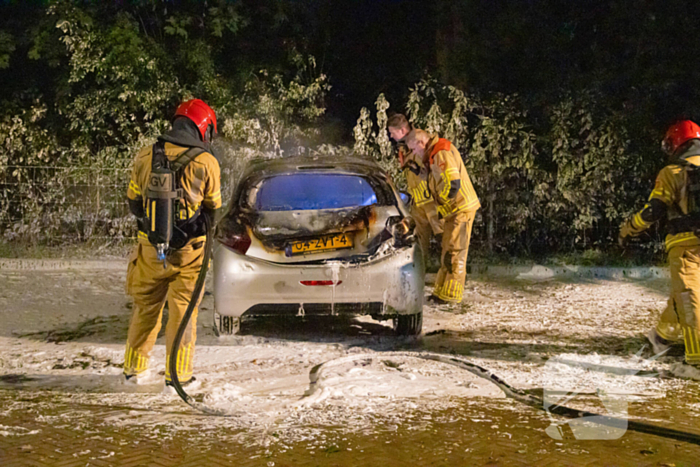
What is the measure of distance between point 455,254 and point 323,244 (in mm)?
2267

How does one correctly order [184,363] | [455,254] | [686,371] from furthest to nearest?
1. [455,254]
2. [686,371]
3. [184,363]

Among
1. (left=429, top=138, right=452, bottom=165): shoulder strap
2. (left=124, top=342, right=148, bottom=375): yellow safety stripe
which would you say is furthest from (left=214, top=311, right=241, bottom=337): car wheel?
(left=429, top=138, right=452, bottom=165): shoulder strap

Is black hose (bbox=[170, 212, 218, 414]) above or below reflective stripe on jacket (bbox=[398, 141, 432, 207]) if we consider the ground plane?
below

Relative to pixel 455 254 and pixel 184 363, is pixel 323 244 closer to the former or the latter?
pixel 184 363

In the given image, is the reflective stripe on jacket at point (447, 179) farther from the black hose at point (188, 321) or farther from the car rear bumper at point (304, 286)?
the black hose at point (188, 321)

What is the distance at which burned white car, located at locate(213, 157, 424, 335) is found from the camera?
22.2ft

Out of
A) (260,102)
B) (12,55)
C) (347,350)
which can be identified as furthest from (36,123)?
(347,350)

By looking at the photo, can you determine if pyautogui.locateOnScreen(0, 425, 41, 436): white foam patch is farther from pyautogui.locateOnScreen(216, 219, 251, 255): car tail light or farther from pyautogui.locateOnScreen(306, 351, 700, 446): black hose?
pyautogui.locateOnScreen(216, 219, 251, 255): car tail light

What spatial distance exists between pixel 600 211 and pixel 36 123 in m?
9.91

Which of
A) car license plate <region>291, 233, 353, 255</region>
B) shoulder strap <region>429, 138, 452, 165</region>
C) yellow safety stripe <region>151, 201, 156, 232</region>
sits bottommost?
car license plate <region>291, 233, 353, 255</region>

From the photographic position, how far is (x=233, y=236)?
271 inches

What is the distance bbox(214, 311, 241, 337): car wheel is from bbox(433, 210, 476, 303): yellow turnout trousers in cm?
259

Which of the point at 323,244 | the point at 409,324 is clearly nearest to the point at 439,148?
the point at 409,324

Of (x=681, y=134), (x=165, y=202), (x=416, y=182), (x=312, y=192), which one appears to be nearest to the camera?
(x=165, y=202)
